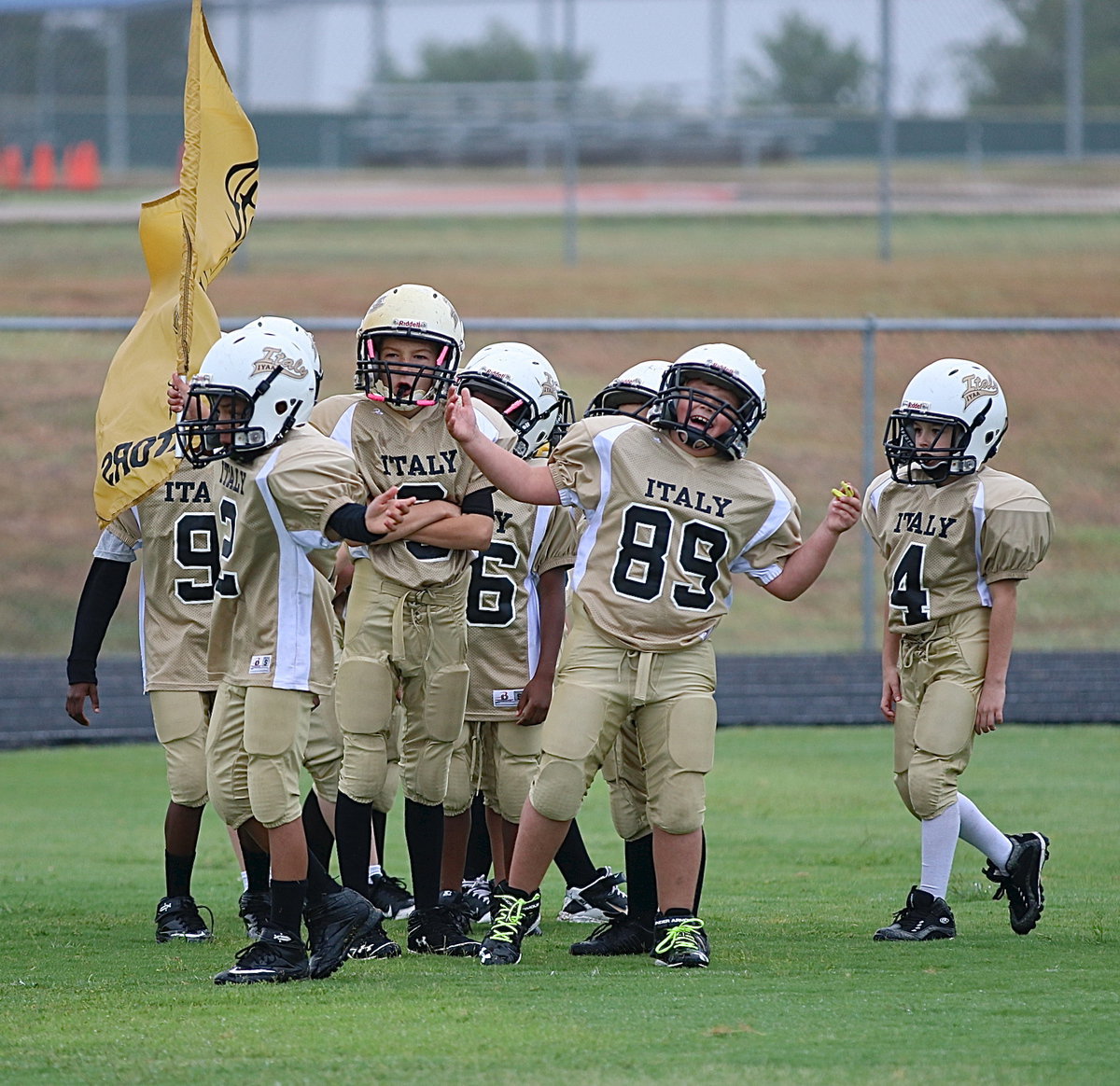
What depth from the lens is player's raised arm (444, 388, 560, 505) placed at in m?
4.71

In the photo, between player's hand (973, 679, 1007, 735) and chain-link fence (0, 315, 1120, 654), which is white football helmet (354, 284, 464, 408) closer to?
player's hand (973, 679, 1007, 735)

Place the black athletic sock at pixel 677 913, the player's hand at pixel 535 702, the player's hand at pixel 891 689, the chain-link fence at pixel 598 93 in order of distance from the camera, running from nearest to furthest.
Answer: the black athletic sock at pixel 677 913
the player's hand at pixel 535 702
the player's hand at pixel 891 689
the chain-link fence at pixel 598 93

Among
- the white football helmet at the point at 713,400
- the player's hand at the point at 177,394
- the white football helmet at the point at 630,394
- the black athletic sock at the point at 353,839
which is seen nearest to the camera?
the white football helmet at the point at 713,400

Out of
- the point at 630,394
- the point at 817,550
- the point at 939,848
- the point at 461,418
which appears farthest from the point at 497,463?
the point at 939,848

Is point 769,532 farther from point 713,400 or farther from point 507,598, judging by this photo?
point 507,598

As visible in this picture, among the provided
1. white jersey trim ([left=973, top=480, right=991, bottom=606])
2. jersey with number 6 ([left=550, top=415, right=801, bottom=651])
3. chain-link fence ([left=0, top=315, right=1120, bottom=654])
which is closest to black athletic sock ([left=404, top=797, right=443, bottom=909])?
jersey with number 6 ([left=550, top=415, right=801, bottom=651])

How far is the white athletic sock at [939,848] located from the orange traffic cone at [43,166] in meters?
21.8

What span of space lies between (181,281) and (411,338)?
42.2 inches

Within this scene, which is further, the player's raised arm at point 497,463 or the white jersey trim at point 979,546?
the white jersey trim at point 979,546

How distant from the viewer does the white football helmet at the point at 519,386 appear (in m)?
5.50

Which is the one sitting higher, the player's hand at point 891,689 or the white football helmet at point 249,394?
the white football helmet at point 249,394

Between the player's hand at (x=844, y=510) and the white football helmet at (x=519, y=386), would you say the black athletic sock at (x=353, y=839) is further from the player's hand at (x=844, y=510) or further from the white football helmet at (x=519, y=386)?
the player's hand at (x=844, y=510)

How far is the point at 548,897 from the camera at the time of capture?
6117 millimetres

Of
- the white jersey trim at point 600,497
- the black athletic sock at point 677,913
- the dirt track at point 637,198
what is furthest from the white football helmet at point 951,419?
the dirt track at point 637,198
